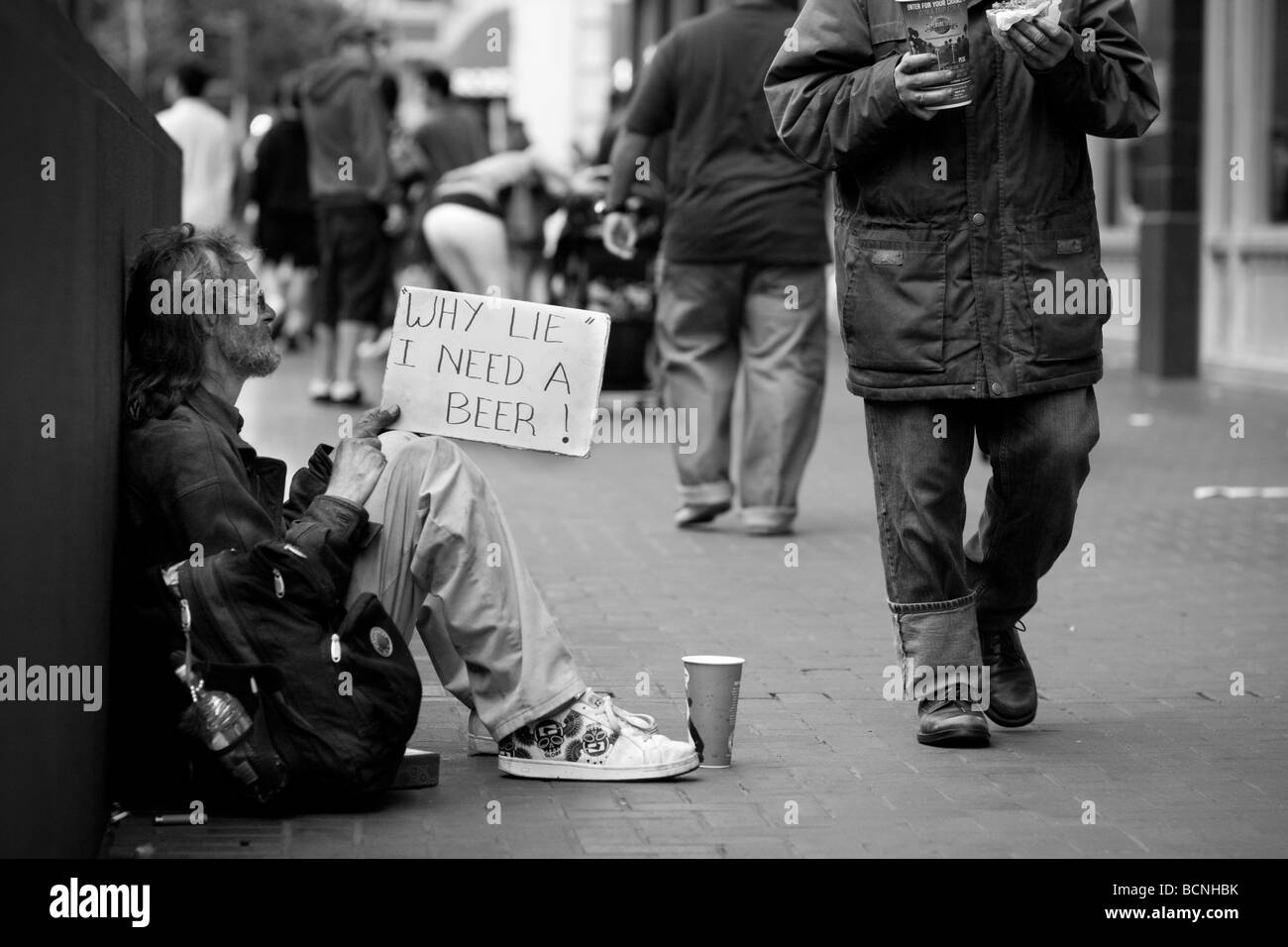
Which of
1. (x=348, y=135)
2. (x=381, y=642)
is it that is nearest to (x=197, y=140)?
(x=348, y=135)

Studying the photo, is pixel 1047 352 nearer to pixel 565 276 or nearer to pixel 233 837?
pixel 233 837

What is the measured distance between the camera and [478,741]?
4.77 m

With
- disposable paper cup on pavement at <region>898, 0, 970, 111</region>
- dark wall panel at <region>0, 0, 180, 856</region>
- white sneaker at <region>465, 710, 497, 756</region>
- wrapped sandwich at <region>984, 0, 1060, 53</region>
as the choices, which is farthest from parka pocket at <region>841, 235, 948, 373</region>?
dark wall panel at <region>0, 0, 180, 856</region>

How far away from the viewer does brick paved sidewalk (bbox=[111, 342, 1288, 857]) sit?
13.4 feet

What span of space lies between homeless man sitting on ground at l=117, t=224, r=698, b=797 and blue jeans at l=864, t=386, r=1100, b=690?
2.36 ft

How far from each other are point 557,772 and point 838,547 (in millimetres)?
3930

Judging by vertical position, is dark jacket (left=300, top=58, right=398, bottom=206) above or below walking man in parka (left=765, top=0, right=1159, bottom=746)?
above

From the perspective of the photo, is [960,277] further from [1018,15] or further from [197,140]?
[197,140]

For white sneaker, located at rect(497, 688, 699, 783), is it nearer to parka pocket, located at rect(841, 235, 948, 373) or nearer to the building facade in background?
parka pocket, located at rect(841, 235, 948, 373)

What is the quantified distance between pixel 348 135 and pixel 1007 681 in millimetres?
9181

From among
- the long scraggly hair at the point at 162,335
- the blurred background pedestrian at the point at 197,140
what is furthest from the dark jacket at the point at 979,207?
the blurred background pedestrian at the point at 197,140

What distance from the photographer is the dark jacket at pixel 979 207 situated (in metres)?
4.74

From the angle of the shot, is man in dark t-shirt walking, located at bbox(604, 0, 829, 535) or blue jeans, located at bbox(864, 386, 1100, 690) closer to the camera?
blue jeans, located at bbox(864, 386, 1100, 690)
